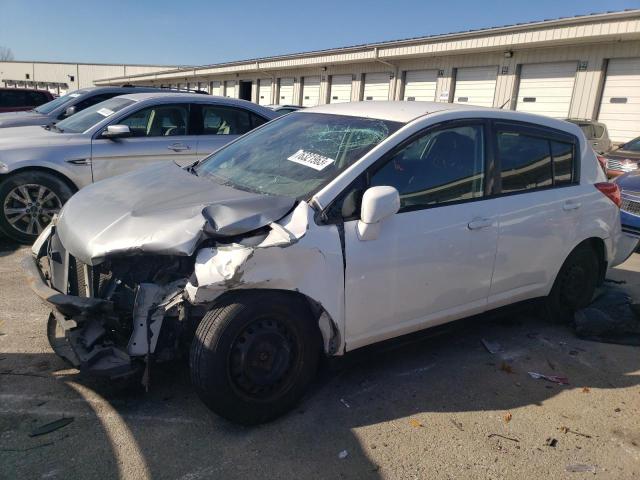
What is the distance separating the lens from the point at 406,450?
268 centimetres

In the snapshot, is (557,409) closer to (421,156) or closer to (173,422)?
(421,156)

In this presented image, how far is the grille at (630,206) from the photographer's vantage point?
6780 millimetres

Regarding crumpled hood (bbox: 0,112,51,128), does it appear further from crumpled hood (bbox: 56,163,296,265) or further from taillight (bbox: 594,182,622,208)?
taillight (bbox: 594,182,622,208)

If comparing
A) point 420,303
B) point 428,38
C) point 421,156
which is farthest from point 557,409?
point 428,38

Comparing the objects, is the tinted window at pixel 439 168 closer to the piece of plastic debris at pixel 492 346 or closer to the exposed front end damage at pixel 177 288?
the exposed front end damage at pixel 177 288

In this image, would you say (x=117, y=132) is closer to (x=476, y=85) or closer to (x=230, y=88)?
(x=476, y=85)

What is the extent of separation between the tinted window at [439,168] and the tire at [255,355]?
0.97 m

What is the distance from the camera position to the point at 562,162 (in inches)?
161

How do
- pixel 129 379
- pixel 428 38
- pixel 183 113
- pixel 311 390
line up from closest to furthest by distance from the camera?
pixel 129 379, pixel 311 390, pixel 183 113, pixel 428 38

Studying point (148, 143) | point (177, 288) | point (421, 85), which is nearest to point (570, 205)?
point (177, 288)

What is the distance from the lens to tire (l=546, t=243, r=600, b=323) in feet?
14.1

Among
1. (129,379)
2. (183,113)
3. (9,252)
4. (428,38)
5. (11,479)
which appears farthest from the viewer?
(428,38)

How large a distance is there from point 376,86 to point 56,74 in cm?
6292

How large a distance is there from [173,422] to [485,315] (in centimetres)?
230
